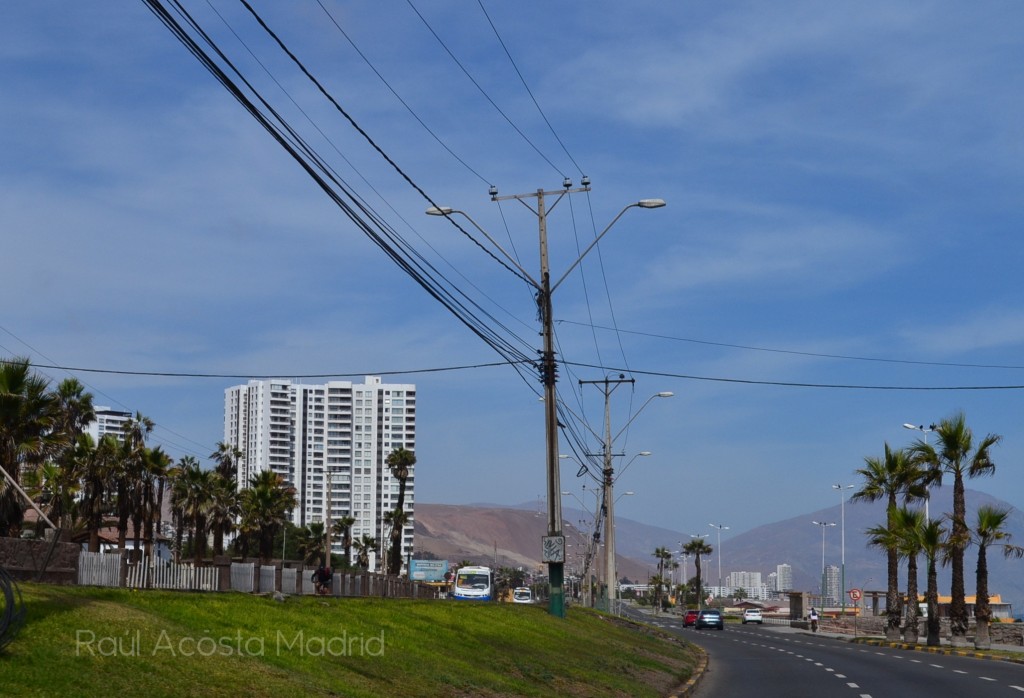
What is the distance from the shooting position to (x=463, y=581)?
78.3 metres

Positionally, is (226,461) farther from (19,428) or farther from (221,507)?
(19,428)

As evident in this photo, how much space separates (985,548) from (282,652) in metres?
43.5

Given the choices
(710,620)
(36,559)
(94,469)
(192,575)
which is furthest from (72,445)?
(710,620)

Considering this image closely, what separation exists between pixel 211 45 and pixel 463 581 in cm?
6582

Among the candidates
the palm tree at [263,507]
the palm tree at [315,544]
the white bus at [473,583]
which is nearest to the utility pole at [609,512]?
the white bus at [473,583]

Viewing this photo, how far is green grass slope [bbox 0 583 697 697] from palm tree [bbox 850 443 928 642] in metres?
38.9

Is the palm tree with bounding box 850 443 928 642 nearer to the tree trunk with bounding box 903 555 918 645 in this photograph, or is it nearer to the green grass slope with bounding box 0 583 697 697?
the tree trunk with bounding box 903 555 918 645

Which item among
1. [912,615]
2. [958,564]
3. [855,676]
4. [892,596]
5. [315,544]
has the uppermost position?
[958,564]

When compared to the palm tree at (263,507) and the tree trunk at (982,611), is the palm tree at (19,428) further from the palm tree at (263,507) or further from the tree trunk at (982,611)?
the palm tree at (263,507)

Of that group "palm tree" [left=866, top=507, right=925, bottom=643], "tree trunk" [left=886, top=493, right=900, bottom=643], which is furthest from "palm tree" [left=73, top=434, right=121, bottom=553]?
"tree trunk" [left=886, top=493, right=900, bottom=643]

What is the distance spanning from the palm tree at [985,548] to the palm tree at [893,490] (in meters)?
7.53

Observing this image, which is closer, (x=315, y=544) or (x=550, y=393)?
(x=550, y=393)

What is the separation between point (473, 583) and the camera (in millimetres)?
78125

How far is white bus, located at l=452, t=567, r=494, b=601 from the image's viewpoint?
7706 centimetres
